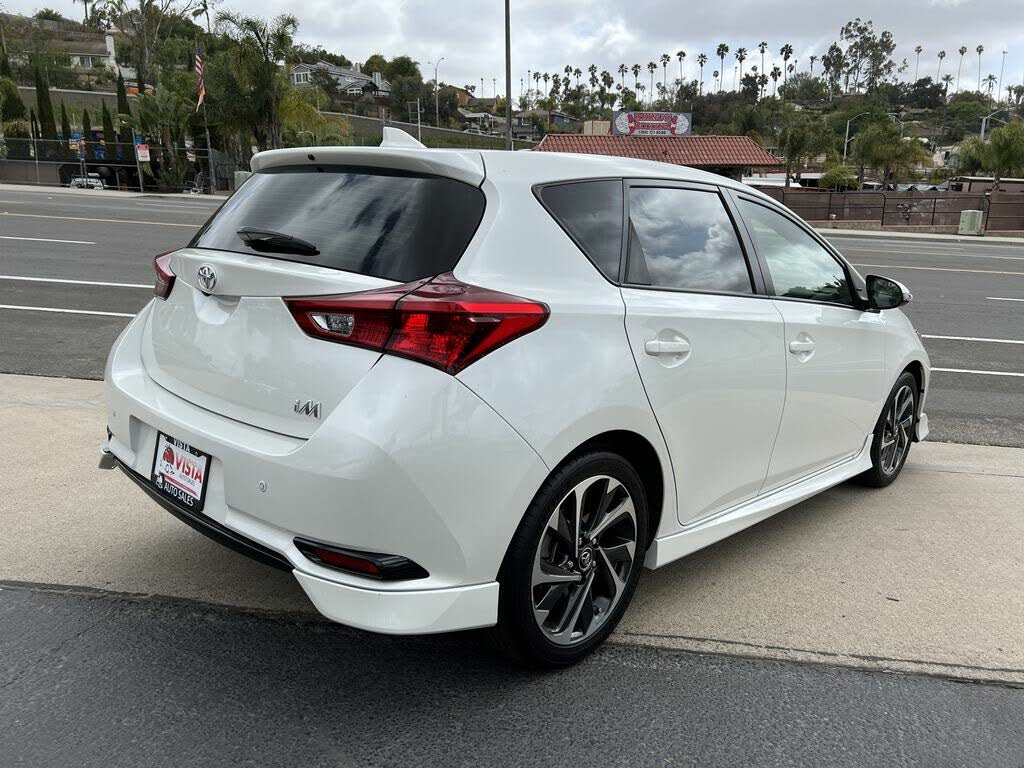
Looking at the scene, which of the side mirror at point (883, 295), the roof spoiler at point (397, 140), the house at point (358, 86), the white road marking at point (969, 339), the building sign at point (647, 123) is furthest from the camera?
the house at point (358, 86)

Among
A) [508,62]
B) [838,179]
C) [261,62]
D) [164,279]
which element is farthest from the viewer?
[838,179]

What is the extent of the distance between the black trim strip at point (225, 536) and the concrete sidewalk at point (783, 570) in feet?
2.00

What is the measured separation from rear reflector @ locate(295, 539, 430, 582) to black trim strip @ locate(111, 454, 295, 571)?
12cm

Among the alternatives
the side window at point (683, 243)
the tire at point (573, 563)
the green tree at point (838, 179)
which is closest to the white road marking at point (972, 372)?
the side window at point (683, 243)

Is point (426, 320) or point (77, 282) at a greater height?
point (426, 320)

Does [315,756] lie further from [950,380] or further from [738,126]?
[738,126]

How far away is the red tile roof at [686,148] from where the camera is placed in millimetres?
45094

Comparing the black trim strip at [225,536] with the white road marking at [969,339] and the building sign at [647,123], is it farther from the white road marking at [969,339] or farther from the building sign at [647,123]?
the building sign at [647,123]

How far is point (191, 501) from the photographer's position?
9.09 feet

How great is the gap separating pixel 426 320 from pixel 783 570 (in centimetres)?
228

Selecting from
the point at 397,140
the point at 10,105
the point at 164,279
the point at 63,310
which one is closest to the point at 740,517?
the point at 397,140

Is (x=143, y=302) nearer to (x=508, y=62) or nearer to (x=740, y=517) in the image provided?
(x=740, y=517)

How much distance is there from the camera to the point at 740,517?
11.7ft

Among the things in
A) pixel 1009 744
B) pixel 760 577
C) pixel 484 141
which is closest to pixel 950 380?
pixel 760 577
